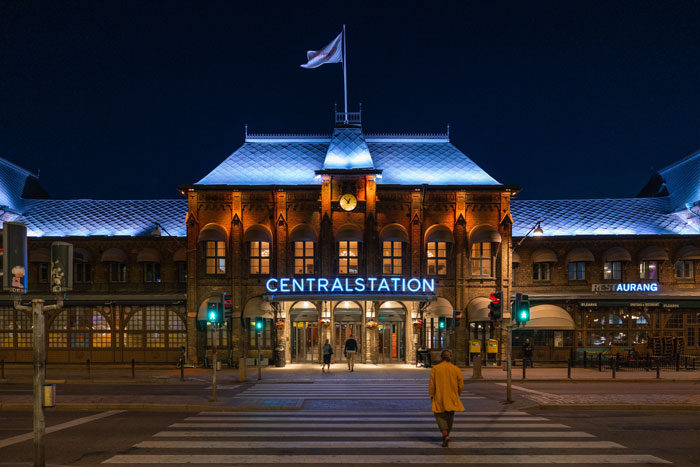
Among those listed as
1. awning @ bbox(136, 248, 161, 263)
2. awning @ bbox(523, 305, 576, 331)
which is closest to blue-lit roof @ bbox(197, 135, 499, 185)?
awning @ bbox(136, 248, 161, 263)

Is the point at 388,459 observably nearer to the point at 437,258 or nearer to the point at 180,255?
the point at 437,258

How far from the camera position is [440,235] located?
31266 mm

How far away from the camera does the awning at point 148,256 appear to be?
107ft

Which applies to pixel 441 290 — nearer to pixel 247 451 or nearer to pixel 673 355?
pixel 673 355

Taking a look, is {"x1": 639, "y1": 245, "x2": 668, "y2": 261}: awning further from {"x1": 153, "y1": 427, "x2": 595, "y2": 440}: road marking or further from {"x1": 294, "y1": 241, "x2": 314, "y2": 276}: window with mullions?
{"x1": 153, "y1": 427, "x2": 595, "y2": 440}: road marking

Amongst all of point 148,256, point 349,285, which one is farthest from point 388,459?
point 148,256

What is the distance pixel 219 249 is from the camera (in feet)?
105

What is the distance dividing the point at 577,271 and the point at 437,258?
8963 millimetres

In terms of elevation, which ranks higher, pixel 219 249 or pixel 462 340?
pixel 219 249

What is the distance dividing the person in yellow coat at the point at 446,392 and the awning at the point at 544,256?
914 inches

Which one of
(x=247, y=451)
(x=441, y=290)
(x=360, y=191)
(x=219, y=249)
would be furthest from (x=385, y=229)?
(x=247, y=451)

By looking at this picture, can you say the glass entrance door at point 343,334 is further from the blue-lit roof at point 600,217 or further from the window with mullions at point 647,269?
the window with mullions at point 647,269

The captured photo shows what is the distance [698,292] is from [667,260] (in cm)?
252

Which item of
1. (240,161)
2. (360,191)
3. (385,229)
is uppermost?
(240,161)
